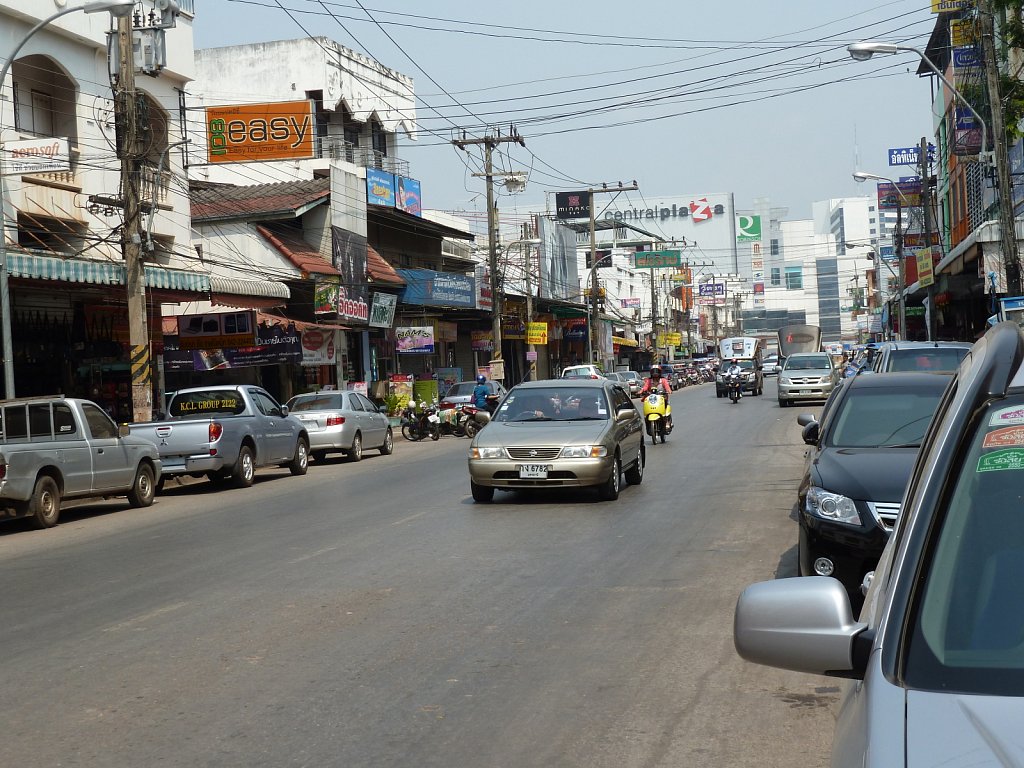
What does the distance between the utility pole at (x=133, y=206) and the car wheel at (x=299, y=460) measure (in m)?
2.83

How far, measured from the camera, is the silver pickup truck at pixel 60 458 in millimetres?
15703

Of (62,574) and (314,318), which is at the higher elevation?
(314,318)

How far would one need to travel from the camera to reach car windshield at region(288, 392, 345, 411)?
87.7 feet

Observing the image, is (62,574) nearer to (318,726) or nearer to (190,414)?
(318,726)

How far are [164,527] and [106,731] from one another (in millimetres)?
9851

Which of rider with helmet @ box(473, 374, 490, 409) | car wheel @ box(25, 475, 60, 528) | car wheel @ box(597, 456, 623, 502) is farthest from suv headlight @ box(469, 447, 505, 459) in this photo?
rider with helmet @ box(473, 374, 490, 409)

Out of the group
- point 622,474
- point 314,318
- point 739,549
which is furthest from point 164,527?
point 314,318

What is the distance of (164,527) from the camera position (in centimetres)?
1545

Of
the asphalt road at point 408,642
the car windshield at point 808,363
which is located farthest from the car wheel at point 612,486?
the car windshield at point 808,363

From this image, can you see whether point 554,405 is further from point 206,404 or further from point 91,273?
point 91,273

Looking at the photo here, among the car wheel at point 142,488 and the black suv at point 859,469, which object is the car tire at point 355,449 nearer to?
the car wheel at point 142,488

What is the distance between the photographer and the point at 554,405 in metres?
17.0

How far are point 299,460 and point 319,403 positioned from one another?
321 centimetres

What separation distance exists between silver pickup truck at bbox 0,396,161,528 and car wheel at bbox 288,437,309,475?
15.2 ft
